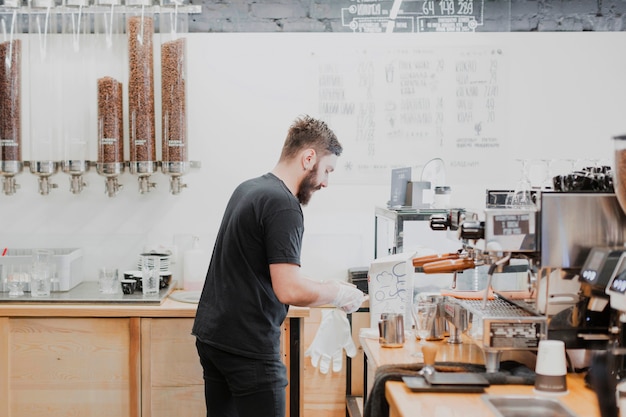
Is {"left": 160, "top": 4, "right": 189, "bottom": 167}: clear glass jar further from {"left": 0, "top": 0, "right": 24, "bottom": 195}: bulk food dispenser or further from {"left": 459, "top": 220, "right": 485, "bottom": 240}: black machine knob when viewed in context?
{"left": 459, "top": 220, "right": 485, "bottom": 240}: black machine knob

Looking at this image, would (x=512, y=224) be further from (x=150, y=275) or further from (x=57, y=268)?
(x=57, y=268)

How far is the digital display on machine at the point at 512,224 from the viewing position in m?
2.16

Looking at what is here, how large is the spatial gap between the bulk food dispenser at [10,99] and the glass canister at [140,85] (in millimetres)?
562

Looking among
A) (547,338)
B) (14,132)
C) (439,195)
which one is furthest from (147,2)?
(547,338)

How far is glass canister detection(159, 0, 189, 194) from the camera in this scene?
3.70 m

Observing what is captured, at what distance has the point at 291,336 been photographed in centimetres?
334

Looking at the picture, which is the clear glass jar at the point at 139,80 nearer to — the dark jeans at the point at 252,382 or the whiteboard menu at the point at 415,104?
the whiteboard menu at the point at 415,104


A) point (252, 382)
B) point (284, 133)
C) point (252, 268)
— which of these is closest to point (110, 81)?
point (284, 133)

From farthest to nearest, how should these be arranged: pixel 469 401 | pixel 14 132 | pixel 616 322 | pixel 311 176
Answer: pixel 14 132 → pixel 311 176 → pixel 616 322 → pixel 469 401

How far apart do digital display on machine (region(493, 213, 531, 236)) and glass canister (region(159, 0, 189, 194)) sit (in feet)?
6.52

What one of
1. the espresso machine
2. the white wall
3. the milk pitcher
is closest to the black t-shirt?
the milk pitcher

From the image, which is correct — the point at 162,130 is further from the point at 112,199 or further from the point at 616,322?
the point at 616,322

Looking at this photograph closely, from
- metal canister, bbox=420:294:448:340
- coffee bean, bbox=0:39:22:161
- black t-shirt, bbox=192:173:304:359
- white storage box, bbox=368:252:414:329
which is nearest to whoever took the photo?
black t-shirt, bbox=192:173:304:359

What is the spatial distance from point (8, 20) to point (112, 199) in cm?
A: 107
